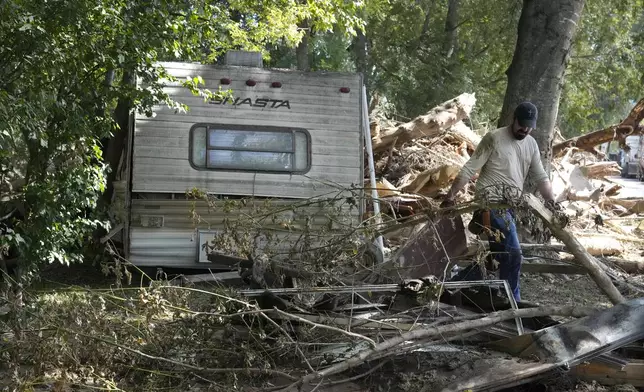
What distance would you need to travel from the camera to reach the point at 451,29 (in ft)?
93.6

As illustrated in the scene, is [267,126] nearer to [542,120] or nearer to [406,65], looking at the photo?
[542,120]

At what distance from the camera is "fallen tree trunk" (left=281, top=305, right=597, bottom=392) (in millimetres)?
4871

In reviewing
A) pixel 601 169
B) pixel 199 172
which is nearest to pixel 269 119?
pixel 199 172

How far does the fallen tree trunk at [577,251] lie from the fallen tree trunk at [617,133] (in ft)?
25.8

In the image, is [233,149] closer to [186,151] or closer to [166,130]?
[186,151]

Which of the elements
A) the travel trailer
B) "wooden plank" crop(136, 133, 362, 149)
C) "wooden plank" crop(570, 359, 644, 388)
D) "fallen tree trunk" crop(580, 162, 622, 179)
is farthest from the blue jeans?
the travel trailer

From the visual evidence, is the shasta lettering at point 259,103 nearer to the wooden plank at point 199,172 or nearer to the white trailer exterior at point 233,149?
the white trailer exterior at point 233,149

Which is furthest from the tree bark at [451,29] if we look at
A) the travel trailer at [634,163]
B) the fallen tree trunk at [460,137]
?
the travel trailer at [634,163]

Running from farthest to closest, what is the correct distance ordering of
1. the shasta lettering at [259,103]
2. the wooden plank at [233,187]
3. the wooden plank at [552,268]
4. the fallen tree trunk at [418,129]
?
the fallen tree trunk at [418,129] → the shasta lettering at [259,103] → the wooden plank at [233,187] → the wooden plank at [552,268]

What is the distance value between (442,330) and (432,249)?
5.15ft

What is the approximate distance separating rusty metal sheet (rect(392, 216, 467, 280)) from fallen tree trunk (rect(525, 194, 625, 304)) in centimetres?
80

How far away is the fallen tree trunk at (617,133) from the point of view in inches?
531

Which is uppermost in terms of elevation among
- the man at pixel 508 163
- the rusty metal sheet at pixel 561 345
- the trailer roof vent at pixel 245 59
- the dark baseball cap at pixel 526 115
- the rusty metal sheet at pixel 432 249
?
the trailer roof vent at pixel 245 59

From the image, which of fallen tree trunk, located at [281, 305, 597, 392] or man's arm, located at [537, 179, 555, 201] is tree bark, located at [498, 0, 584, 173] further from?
fallen tree trunk, located at [281, 305, 597, 392]
